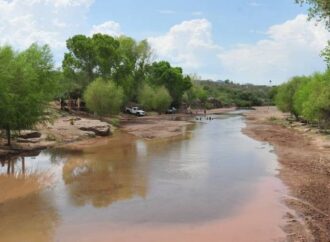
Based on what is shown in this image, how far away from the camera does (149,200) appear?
24.9 meters

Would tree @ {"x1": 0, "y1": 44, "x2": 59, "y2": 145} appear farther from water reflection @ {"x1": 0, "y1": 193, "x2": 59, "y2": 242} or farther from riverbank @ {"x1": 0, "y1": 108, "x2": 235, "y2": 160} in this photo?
water reflection @ {"x1": 0, "y1": 193, "x2": 59, "y2": 242}

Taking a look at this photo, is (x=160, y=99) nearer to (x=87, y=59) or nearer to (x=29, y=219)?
(x=87, y=59)

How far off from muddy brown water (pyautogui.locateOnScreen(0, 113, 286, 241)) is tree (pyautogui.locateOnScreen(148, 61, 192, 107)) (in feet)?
262

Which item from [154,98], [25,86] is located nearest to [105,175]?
[25,86]

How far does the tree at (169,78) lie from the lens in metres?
122

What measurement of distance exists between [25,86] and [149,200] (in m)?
21.9

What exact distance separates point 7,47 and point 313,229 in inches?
1321

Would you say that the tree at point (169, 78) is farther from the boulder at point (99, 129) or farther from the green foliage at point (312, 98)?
the boulder at point (99, 129)

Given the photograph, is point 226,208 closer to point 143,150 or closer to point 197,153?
point 197,153

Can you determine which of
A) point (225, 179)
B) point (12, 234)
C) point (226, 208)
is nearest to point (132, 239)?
point (12, 234)

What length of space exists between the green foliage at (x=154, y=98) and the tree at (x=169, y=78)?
651 centimetres

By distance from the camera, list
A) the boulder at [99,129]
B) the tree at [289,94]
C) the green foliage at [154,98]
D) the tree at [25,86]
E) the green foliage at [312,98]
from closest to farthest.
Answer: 1. the tree at [25,86]
2. the green foliage at [312,98]
3. the boulder at [99,129]
4. the tree at [289,94]
5. the green foliage at [154,98]

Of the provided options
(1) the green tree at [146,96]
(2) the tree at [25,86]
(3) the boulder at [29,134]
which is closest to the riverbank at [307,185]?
(2) the tree at [25,86]

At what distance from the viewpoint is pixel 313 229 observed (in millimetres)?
19172
